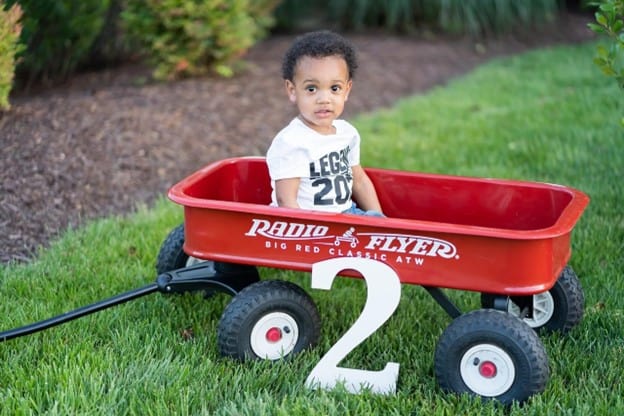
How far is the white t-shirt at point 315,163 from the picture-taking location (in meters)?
3.04

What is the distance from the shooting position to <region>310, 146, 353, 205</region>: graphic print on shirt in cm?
311

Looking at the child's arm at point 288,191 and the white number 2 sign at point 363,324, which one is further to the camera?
the child's arm at point 288,191

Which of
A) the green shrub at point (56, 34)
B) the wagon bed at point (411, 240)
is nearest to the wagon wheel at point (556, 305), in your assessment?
the wagon bed at point (411, 240)

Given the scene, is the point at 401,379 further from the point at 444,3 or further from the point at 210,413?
the point at 444,3

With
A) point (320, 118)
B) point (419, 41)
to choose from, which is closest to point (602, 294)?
point (320, 118)

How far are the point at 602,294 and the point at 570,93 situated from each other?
12.2ft

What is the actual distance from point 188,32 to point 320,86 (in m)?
3.20

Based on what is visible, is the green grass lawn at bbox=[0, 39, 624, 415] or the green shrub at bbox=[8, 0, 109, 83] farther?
the green shrub at bbox=[8, 0, 109, 83]

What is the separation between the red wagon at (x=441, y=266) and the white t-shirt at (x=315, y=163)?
1.05ft

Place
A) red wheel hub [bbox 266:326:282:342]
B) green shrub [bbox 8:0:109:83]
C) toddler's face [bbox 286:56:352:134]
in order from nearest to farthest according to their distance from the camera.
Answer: red wheel hub [bbox 266:326:282:342] < toddler's face [bbox 286:56:352:134] < green shrub [bbox 8:0:109:83]

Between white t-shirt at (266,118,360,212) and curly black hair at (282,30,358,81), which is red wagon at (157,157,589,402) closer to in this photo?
white t-shirt at (266,118,360,212)

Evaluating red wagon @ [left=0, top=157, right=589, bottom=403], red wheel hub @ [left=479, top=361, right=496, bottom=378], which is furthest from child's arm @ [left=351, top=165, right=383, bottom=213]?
red wheel hub @ [left=479, top=361, right=496, bottom=378]

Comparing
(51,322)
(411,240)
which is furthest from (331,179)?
(51,322)

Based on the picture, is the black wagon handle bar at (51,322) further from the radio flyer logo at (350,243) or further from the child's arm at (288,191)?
the child's arm at (288,191)
